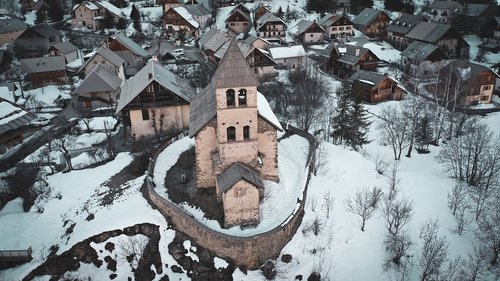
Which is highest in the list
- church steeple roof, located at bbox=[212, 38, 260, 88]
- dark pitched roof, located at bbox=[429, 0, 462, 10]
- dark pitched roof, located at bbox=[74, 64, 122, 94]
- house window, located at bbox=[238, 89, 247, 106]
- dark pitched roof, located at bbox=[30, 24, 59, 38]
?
dark pitched roof, located at bbox=[429, 0, 462, 10]

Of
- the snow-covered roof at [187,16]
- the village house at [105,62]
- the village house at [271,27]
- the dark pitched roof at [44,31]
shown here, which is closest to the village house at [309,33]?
the village house at [271,27]

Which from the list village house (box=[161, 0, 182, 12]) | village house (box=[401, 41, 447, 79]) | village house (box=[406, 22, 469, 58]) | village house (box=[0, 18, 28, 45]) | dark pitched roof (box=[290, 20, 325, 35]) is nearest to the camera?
village house (box=[401, 41, 447, 79])

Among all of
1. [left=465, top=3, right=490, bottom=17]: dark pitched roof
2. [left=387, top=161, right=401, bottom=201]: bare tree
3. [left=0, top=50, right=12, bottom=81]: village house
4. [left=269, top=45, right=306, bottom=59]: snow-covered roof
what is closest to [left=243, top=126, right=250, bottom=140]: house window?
[left=387, top=161, right=401, bottom=201]: bare tree

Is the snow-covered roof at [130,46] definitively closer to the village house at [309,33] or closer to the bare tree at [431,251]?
the village house at [309,33]

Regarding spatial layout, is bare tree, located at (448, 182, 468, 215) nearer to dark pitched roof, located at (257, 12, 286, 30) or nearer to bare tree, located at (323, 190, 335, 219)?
bare tree, located at (323, 190, 335, 219)

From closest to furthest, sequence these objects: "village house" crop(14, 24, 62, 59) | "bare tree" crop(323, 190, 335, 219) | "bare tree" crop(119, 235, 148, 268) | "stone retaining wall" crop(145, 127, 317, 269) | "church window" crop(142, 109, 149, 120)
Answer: "stone retaining wall" crop(145, 127, 317, 269) → "bare tree" crop(119, 235, 148, 268) → "bare tree" crop(323, 190, 335, 219) → "church window" crop(142, 109, 149, 120) → "village house" crop(14, 24, 62, 59)

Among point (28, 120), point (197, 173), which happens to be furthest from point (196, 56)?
point (197, 173)
